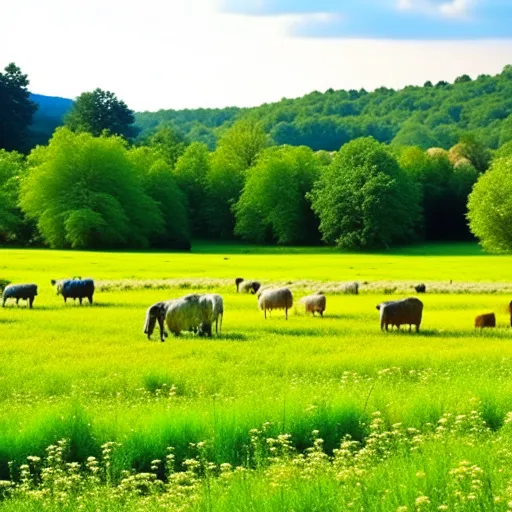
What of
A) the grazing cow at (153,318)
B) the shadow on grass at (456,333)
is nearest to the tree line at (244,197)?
the shadow on grass at (456,333)

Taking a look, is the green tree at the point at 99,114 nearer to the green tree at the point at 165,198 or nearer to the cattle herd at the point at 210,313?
the green tree at the point at 165,198

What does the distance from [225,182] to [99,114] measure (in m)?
41.2

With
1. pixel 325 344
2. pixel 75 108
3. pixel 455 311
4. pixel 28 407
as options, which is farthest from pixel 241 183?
pixel 28 407

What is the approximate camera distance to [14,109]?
157250mm

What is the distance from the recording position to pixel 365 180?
11156cm

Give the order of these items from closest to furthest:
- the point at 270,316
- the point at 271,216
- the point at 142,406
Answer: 1. the point at 142,406
2. the point at 270,316
3. the point at 271,216

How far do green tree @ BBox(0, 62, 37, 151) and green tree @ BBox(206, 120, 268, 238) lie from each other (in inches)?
1501

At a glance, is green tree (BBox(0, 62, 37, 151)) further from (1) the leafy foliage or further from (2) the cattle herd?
(2) the cattle herd

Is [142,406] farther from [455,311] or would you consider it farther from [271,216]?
[271,216]

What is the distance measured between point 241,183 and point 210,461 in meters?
119

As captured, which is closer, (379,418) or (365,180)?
(379,418)

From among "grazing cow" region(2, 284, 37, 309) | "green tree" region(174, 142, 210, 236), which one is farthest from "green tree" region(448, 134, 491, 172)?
"grazing cow" region(2, 284, 37, 309)

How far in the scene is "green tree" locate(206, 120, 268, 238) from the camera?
425ft

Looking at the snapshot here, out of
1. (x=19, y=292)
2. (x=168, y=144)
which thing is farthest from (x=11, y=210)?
(x=19, y=292)
